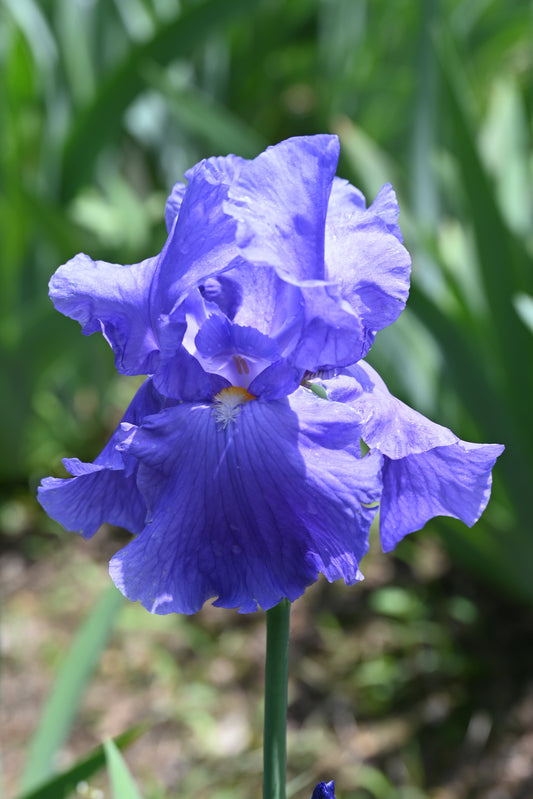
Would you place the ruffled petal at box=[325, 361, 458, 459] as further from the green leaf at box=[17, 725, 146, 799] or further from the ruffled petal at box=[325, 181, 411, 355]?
the green leaf at box=[17, 725, 146, 799]

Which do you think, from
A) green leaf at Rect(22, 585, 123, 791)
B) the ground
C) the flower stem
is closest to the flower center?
the flower stem

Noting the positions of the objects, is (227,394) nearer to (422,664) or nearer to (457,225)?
(422,664)

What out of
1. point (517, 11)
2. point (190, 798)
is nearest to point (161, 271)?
point (190, 798)

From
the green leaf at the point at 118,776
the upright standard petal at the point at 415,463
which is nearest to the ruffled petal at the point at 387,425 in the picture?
the upright standard petal at the point at 415,463

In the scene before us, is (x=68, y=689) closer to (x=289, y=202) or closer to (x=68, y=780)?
(x=68, y=780)

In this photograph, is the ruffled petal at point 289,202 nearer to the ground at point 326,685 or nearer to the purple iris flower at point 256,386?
the purple iris flower at point 256,386

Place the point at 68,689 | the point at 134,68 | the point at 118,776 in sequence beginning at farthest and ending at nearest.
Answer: the point at 134,68, the point at 68,689, the point at 118,776

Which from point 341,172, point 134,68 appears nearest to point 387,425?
point 341,172
